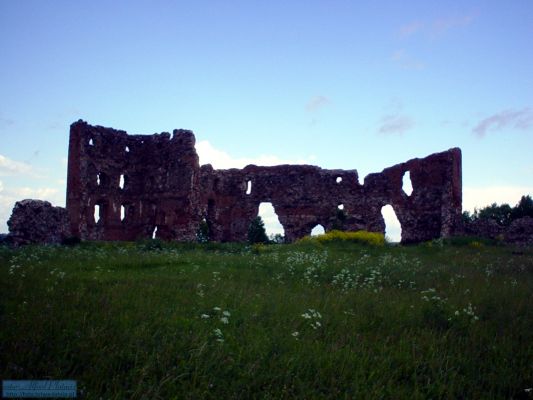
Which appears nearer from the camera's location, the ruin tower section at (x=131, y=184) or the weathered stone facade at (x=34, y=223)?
the weathered stone facade at (x=34, y=223)

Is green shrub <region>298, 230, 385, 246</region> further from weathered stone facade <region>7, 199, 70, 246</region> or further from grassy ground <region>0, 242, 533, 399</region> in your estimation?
grassy ground <region>0, 242, 533, 399</region>

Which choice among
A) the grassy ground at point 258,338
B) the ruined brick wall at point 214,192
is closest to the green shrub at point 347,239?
the ruined brick wall at point 214,192

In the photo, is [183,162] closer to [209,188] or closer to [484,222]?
[209,188]

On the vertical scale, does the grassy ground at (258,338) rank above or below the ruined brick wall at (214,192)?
below

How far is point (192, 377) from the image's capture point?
477cm

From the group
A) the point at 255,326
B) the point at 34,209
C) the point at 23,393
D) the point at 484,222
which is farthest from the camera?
the point at 484,222

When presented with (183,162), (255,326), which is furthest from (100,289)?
(183,162)

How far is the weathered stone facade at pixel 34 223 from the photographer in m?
22.4

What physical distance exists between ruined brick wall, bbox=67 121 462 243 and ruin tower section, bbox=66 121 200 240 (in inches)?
2.7

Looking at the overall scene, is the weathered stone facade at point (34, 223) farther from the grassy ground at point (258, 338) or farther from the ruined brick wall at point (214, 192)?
the grassy ground at point (258, 338)

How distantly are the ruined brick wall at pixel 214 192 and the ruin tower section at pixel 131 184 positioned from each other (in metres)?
0.07

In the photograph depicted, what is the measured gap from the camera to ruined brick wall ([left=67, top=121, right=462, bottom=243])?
33.5 m

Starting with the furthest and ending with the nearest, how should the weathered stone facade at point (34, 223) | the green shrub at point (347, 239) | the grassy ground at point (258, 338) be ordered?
the green shrub at point (347, 239), the weathered stone facade at point (34, 223), the grassy ground at point (258, 338)

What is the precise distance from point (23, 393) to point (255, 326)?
2.95 m
